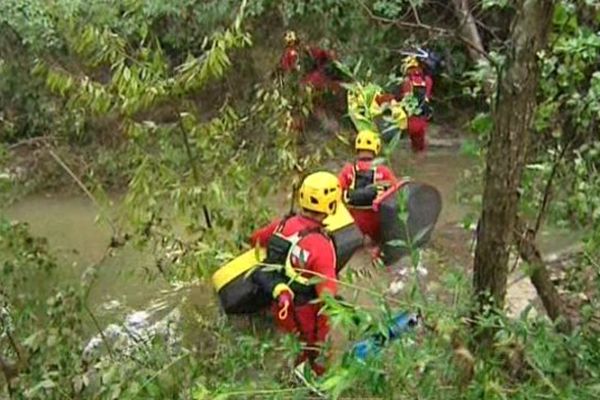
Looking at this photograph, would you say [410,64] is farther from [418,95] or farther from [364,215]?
[364,215]

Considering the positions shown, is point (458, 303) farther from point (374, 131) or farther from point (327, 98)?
point (327, 98)

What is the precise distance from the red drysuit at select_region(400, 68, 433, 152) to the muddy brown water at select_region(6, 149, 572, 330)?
17 centimetres

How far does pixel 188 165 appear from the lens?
5.71m

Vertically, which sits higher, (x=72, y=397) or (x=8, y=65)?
(x=8, y=65)

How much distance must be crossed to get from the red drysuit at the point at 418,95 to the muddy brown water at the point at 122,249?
0.17 metres

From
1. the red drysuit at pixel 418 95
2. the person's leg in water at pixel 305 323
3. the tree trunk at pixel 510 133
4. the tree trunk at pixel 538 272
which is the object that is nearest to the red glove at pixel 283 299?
the person's leg in water at pixel 305 323

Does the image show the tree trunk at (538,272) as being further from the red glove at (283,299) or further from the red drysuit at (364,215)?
the red drysuit at (364,215)

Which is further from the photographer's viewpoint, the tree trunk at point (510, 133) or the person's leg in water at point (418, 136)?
the person's leg in water at point (418, 136)

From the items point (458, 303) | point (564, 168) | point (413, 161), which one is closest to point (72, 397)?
point (458, 303)

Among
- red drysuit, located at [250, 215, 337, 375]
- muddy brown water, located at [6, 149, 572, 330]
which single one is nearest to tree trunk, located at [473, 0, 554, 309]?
red drysuit, located at [250, 215, 337, 375]

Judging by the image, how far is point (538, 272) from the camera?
11.1 ft

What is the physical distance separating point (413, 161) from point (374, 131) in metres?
8.19

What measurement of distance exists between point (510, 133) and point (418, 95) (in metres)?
6.97

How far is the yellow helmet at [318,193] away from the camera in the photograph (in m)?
5.44
